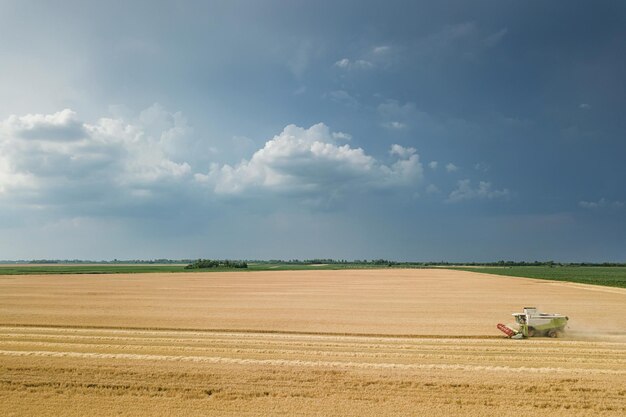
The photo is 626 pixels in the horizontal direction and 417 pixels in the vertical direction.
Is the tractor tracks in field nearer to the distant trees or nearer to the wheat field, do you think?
the wheat field

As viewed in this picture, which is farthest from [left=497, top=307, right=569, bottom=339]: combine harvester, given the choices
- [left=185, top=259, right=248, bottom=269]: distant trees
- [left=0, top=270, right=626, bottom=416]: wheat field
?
[left=185, top=259, right=248, bottom=269]: distant trees

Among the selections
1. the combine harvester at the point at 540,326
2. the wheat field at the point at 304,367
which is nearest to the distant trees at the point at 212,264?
the wheat field at the point at 304,367

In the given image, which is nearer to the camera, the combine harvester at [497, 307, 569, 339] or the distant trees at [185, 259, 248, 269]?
the combine harvester at [497, 307, 569, 339]

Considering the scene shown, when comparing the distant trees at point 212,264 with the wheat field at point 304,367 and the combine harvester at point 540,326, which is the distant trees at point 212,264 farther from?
the combine harvester at point 540,326

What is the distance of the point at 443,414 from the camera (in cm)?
1140

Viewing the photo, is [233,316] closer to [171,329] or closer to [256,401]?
[171,329]

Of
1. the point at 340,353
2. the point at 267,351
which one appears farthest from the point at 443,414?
the point at 267,351

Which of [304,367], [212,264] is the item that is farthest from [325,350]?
[212,264]

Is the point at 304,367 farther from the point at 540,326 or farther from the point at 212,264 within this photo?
the point at 212,264

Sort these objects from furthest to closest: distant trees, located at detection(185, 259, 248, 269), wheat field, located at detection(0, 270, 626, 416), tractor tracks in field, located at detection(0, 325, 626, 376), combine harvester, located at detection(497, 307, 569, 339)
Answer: distant trees, located at detection(185, 259, 248, 269) → combine harvester, located at detection(497, 307, 569, 339) → tractor tracks in field, located at detection(0, 325, 626, 376) → wheat field, located at detection(0, 270, 626, 416)

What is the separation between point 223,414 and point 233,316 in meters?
18.4

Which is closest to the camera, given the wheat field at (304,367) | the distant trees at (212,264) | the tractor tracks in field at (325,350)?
the wheat field at (304,367)

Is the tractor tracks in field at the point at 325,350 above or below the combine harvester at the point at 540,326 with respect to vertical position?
below

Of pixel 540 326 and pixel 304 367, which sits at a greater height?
pixel 540 326
